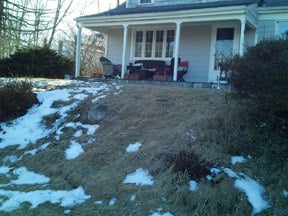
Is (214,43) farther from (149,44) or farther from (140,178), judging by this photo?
(140,178)

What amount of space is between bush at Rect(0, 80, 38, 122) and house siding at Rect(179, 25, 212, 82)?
7711 millimetres

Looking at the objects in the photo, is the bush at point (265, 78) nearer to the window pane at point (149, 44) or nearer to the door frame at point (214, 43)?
the door frame at point (214, 43)

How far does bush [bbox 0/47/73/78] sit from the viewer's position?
1898 centimetres

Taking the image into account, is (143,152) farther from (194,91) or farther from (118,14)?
(118,14)

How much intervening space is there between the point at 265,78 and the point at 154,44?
1159 centimetres

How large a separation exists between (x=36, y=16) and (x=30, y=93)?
6700mm

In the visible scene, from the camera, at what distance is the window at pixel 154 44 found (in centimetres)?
1738

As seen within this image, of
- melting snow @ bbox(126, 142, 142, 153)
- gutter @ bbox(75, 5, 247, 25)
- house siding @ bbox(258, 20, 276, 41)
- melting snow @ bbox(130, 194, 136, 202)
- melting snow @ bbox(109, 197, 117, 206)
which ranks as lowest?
melting snow @ bbox(109, 197, 117, 206)

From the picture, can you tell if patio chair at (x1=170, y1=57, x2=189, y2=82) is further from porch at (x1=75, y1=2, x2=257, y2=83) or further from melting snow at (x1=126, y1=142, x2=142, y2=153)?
melting snow at (x1=126, y1=142, x2=142, y2=153)

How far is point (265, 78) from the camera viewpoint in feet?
21.3

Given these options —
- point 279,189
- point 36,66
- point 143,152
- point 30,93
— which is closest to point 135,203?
point 143,152

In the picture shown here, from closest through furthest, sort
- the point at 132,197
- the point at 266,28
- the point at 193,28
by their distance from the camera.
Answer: the point at 132,197 → the point at 266,28 → the point at 193,28

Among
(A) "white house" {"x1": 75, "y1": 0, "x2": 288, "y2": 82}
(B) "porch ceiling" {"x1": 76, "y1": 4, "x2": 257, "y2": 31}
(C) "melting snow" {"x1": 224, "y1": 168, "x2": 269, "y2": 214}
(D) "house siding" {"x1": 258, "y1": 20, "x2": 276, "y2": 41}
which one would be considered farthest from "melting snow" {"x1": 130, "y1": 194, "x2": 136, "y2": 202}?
(D) "house siding" {"x1": 258, "y1": 20, "x2": 276, "y2": 41}

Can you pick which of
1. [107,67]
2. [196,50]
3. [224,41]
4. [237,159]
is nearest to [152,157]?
[237,159]
